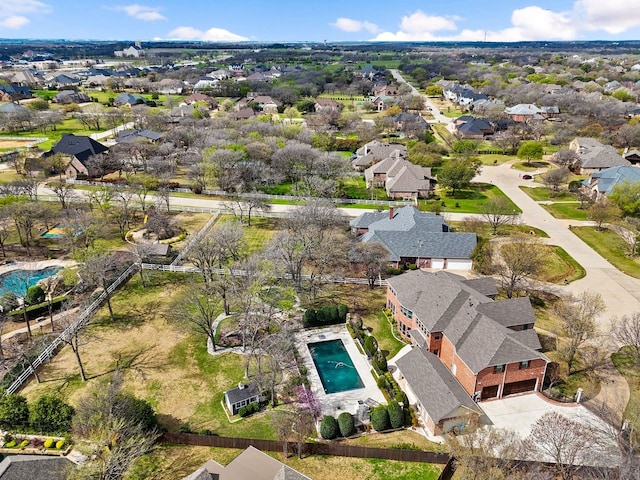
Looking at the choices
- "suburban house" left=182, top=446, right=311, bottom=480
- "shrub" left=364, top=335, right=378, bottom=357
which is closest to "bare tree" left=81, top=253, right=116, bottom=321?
"suburban house" left=182, top=446, right=311, bottom=480

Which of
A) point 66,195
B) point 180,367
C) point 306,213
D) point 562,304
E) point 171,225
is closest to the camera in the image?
point 180,367

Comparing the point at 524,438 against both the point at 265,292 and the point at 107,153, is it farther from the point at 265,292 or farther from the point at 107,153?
the point at 107,153

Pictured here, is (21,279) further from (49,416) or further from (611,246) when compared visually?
(611,246)

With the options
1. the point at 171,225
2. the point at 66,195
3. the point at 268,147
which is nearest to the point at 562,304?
the point at 171,225

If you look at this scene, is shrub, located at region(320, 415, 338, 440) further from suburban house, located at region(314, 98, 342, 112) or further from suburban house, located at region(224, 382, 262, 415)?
suburban house, located at region(314, 98, 342, 112)

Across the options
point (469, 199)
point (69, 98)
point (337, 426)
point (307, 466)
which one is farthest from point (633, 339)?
point (69, 98)
